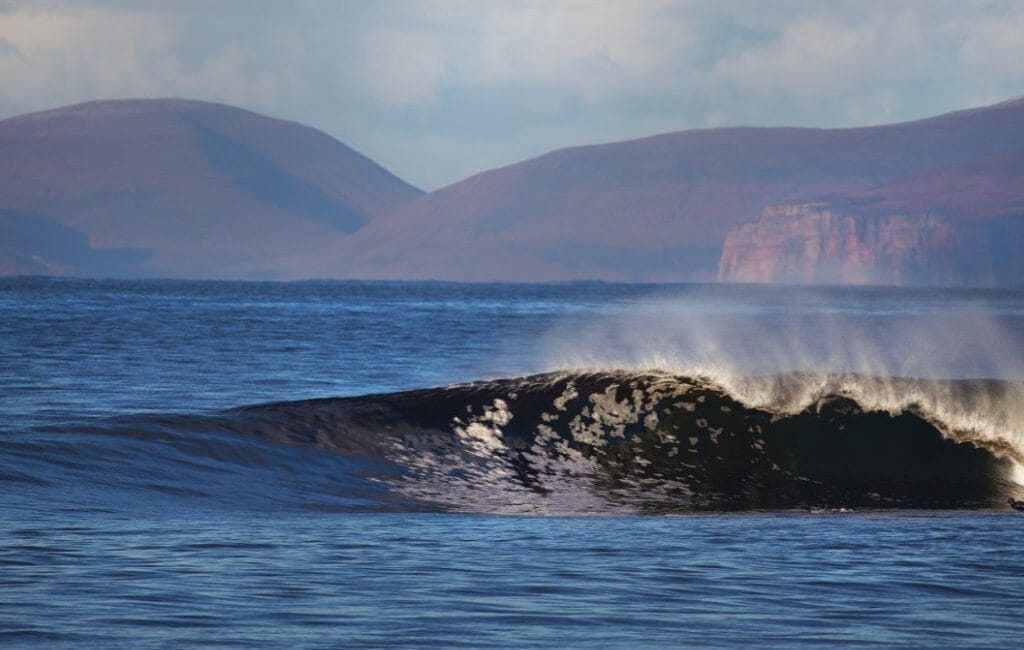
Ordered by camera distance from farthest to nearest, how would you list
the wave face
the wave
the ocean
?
the wave face, the wave, the ocean

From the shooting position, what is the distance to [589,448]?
61.1ft

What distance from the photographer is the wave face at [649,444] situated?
1628 cm

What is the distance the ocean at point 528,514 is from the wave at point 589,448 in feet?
0.16

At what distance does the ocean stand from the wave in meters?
0.05

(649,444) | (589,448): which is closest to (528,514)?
(589,448)

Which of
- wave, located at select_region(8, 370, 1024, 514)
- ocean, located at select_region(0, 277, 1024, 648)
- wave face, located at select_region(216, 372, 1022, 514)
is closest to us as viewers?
ocean, located at select_region(0, 277, 1024, 648)

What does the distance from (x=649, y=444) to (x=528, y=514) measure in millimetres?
4665

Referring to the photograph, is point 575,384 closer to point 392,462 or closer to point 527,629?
point 392,462

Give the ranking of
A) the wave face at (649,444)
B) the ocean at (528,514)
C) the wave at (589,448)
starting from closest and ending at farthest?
the ocean at (528,514)
the wave at (589,448)
the wave face at (649,444)

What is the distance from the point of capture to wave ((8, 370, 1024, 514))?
1559 cm

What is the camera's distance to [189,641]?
846cm

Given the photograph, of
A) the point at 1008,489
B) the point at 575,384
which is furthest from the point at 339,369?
the point at 1008,489

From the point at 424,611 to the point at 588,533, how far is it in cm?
368

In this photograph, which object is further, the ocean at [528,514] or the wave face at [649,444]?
the wave face at [649,444]
